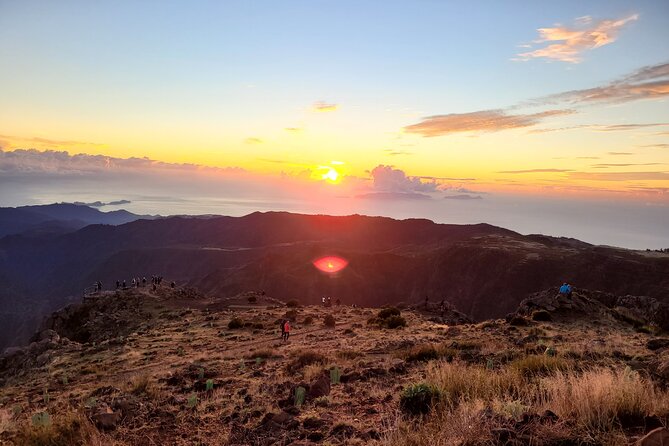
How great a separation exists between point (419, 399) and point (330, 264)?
116869 mm

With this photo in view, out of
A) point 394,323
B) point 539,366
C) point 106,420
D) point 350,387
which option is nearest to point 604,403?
Answer: point 539,366

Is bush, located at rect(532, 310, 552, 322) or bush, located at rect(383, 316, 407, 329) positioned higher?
bush, located at rect(532, 310, 552, 322)

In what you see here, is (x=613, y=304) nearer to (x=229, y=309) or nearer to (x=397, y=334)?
(x=397, y=334)

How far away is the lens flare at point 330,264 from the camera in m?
119

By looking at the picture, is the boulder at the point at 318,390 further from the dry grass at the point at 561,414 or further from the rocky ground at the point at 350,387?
the dry grass at the point at 561,414

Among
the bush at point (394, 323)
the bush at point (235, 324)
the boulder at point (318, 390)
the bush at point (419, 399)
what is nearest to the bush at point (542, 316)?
the bush at point (394, 323)

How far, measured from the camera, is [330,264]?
123375 millimetres

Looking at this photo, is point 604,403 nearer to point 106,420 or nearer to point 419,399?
point 419,399

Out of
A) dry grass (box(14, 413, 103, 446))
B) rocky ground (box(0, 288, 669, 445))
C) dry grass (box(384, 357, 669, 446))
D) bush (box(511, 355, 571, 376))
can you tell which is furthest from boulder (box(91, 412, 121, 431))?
bush (box(511, 355, 571, 376))

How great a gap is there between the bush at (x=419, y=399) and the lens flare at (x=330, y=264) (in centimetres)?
11079

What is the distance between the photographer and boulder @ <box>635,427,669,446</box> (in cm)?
404

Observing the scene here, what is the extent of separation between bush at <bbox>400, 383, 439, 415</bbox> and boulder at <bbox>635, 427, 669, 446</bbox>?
10.5 feet

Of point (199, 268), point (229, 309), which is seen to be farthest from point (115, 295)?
point (199, 268)

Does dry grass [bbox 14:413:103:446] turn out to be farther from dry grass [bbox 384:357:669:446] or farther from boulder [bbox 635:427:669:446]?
boulder [bbox 635:427:669:446]
